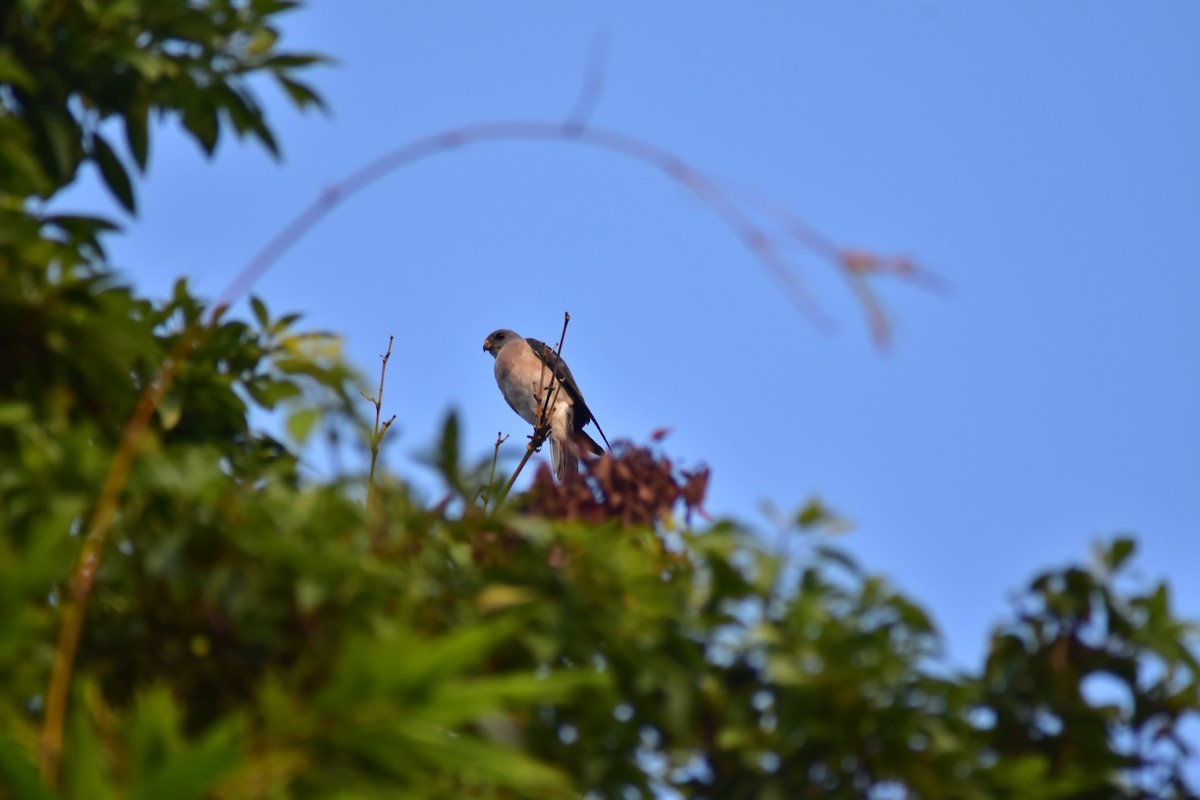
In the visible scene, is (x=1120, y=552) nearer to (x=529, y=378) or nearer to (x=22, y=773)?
(x=22, y=773)

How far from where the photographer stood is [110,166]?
3643mm

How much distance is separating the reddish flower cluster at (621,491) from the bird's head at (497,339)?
11.0 meters

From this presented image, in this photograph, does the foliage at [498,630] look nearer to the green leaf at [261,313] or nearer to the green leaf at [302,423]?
the green leaf at [302,423]

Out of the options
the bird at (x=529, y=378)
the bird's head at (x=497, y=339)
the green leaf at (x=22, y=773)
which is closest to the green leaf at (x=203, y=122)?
the green leaf at (x=22, y=773)

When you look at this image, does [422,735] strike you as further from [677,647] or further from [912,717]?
[912,717]

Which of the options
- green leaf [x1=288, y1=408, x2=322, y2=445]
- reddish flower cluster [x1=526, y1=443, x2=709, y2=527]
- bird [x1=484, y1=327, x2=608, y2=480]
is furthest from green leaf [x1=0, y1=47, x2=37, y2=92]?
bird [x1=484, y1=327, x2=608, y2=480]

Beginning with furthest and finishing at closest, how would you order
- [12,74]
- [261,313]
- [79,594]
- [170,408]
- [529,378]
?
[529,378] → [261,313] → [170,408] → [12,74] → [79,594]

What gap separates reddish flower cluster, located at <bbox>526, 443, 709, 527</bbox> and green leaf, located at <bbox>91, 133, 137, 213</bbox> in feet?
4.01

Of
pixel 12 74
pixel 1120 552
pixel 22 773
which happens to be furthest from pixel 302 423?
pixel 1120 552

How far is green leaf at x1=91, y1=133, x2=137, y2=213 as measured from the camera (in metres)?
3.64

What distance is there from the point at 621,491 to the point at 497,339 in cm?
1131

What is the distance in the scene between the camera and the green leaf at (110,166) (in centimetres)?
364

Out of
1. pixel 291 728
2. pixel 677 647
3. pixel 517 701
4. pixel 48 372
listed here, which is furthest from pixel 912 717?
pixel 48 372

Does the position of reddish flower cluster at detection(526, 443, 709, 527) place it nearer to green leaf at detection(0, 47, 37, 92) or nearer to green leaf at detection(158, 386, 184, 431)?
green leaf at detection(158, 386, 184, 431)
